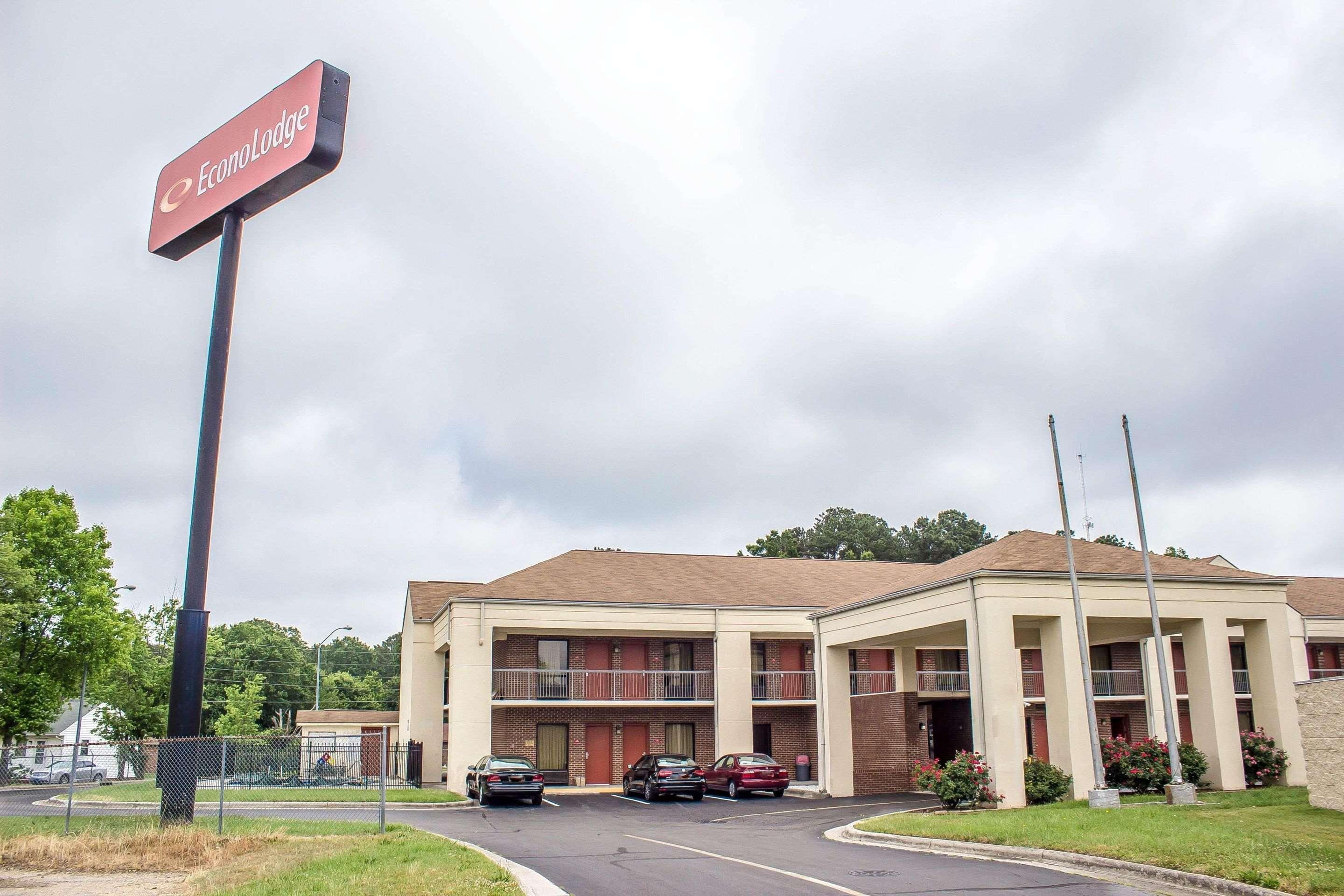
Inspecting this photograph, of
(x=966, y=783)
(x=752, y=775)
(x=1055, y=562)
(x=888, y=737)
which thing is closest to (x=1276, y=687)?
(x=1055, y=562)

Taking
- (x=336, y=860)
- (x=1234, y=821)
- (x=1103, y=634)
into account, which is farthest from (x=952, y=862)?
(x=1103, y=634)

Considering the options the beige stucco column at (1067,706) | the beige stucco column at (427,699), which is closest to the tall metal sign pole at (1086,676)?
the beige stucco column at (1067,706)

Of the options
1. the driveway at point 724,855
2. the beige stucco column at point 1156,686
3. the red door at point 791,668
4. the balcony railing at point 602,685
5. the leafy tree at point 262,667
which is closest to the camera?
the driveway at point 724,855

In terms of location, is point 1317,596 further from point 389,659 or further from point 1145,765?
point 389,659

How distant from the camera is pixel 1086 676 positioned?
22734 millimetres

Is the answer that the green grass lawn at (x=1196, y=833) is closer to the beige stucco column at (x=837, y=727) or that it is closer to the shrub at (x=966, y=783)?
the shrub at (x=966, y=783)

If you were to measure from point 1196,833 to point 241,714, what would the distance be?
50.0 metres

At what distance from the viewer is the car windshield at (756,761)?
31.4 metres

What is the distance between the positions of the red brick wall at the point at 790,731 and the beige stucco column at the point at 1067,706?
51.4ft

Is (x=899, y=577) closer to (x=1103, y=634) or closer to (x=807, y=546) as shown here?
(x=1103, y=634)

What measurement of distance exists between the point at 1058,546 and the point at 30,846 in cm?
2212

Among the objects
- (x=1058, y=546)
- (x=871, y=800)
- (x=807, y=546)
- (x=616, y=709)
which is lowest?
(x=871, y=800)

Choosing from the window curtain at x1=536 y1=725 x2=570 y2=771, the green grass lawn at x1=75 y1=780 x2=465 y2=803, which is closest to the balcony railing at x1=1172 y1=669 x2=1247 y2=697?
the window curtain at x1=536 y1=725 x2=570 y2=771

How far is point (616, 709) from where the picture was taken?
126 ft
